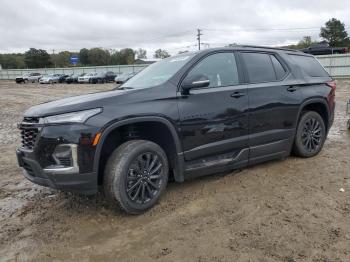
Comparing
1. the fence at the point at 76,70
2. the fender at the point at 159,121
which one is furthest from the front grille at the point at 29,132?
the fence at the point at 76,70

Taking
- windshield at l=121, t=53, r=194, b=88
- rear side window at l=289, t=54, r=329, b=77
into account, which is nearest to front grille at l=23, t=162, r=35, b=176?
windshield at l=121, t=53, r=194, b=88

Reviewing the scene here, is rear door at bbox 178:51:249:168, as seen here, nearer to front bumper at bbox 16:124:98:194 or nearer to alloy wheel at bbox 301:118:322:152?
front bumper at bbox 16:124:98:194

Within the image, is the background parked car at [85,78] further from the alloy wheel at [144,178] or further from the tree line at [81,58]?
the tree line at [81,58]

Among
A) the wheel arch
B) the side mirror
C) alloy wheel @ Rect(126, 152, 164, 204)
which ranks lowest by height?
alloy wheel @ Rect(126, 152, 164, 204)

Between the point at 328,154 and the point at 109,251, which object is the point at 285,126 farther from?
the point at 109,251

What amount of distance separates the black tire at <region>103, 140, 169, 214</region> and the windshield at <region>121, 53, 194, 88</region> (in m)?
0.85

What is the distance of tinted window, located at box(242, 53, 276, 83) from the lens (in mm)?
5004

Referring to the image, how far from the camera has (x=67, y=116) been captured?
3.56 m

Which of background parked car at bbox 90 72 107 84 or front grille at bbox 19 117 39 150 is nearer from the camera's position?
front grille at bbox 19 117 39 150

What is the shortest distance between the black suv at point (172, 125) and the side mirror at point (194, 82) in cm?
1

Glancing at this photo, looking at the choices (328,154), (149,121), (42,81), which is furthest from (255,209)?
(42,81)

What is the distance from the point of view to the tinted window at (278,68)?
5365 mm

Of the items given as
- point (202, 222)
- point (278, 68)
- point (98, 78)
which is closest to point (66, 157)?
point (202, 222)

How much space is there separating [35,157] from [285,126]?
3483 millimetres
